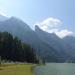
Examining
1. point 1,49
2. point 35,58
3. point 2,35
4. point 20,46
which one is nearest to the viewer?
point 1,49

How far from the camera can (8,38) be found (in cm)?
13225

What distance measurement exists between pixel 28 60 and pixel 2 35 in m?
29.0

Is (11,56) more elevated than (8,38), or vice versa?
(8,38)

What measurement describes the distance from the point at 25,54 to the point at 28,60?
6.90m

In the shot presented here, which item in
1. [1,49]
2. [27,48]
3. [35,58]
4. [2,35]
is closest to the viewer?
[1,49]

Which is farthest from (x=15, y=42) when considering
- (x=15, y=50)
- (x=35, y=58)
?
(x=35, y=58)

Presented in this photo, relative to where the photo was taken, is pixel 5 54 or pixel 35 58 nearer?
pixel 5 54

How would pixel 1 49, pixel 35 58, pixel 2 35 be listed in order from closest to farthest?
pixel 1 49 → pixel 2 35 → pixel 35 58

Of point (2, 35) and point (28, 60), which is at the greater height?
point (2, 35)

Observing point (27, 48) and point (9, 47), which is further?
point (27, 48)

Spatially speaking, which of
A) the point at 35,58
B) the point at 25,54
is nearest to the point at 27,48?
the point at 25,54

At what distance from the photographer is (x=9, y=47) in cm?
12988

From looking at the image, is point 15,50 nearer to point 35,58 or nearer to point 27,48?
point 27,48

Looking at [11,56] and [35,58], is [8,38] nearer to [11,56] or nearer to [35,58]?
[11,56]
